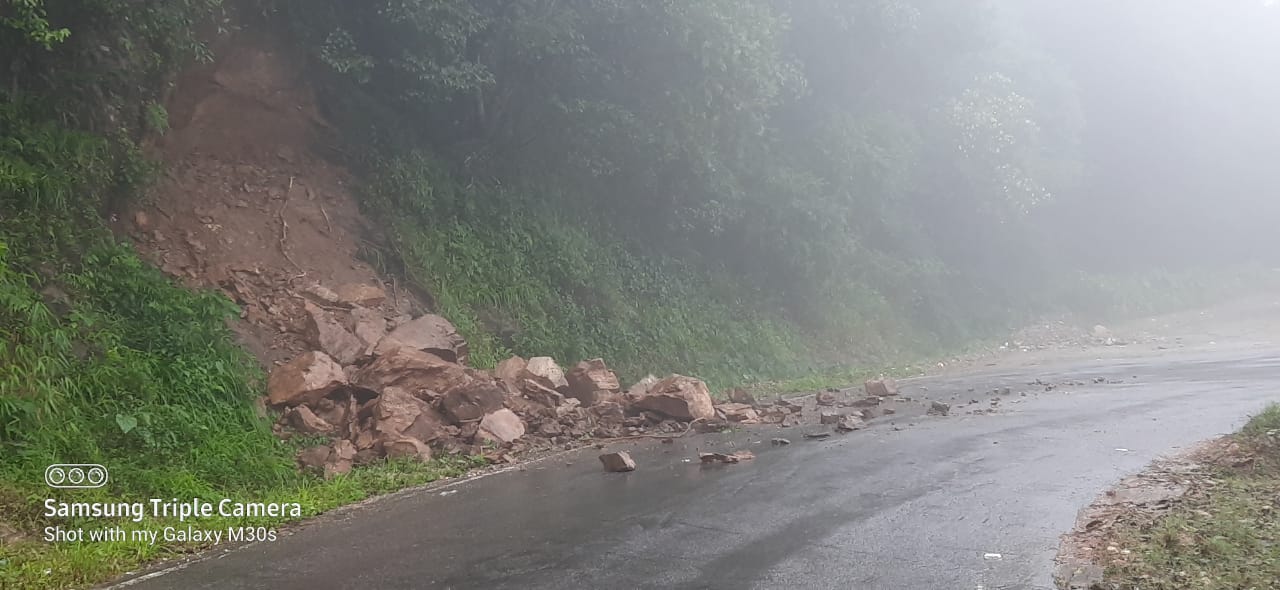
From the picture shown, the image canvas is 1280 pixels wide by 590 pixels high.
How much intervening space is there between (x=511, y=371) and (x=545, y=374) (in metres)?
0.46

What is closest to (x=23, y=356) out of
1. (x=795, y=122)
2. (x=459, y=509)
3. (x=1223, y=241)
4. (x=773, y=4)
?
(x=459, y=509)

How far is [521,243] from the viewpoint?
54.3 ft

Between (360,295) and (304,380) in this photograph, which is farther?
(360,295)

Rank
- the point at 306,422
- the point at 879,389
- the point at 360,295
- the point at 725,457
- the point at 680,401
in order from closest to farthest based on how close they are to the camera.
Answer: the point at 725,457, the point at 306,422, the point at 680,401, the point at 360,295, the point at 879,389

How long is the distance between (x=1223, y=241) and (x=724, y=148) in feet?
129

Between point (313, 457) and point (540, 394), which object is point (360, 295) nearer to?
point (540, 394)

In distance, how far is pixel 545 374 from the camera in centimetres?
1200

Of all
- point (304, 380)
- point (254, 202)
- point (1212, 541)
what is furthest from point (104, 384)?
point (1212, 541)

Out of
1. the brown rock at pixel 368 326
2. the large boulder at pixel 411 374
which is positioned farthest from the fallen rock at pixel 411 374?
the brown rock at pixel 368 326

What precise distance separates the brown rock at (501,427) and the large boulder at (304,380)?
67.4 inches

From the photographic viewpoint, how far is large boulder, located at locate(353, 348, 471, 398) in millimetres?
10461

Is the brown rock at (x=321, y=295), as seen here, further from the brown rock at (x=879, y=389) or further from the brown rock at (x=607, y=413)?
the brown rock at (x=879, y=389)

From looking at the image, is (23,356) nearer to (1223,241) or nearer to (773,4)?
(773,4)

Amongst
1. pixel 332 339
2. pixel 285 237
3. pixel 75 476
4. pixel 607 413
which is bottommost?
pixel 607 413
